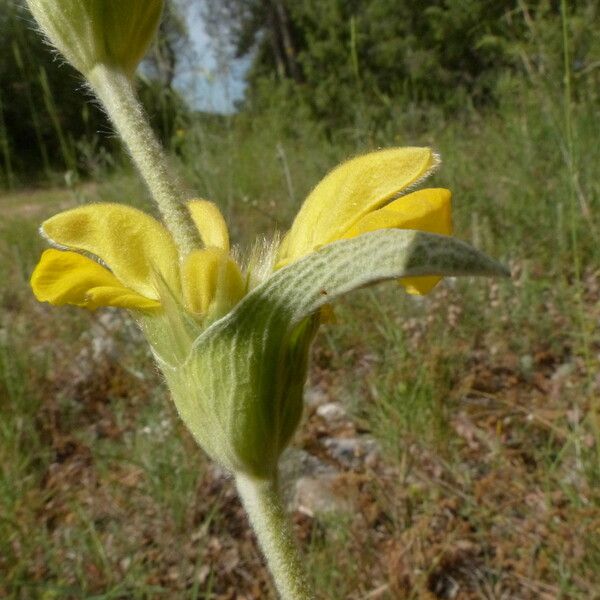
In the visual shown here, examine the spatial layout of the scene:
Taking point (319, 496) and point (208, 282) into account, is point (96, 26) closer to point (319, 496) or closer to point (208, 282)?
point (208, 282)

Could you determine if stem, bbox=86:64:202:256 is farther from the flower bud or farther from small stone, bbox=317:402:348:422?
small stone, bbox=317:402:348:422

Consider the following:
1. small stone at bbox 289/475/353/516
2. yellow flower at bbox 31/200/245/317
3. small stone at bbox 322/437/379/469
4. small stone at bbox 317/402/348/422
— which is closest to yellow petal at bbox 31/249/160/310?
yellow flower at bbox 31/200/245/317

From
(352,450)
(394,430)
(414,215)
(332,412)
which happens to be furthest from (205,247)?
(332,412)

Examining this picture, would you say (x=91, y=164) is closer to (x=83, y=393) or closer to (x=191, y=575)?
(x=83, y=393)

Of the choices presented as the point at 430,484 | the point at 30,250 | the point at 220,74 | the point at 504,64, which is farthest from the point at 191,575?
the point at 504,64

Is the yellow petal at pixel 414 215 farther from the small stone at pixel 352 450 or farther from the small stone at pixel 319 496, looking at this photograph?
the small stone at pixel 352 450

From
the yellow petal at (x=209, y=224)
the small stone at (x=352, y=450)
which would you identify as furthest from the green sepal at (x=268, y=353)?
the small stone at (x=352, y=450)

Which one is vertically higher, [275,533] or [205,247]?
[205,247]
